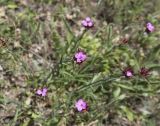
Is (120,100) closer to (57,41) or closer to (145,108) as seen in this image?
(145,108)

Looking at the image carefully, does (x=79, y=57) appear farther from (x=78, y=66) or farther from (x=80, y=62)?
(x=78, y=66)

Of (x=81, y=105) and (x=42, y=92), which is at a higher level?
(x=42, y=92)

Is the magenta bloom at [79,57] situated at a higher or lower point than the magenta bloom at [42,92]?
higher

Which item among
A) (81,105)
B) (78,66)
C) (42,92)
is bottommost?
(81,105)

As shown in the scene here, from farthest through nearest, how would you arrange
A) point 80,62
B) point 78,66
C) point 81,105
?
point 78,66 → point 81,105 → point 80,62

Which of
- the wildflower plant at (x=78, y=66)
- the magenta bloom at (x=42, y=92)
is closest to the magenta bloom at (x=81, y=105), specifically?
the wildflower plant at (x=78, y=66)

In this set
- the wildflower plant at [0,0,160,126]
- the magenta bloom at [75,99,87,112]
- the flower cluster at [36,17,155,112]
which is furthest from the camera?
the wildflower plant at [0,0,160,126]

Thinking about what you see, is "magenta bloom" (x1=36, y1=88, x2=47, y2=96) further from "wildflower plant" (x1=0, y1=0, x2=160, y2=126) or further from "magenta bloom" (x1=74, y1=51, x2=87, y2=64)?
"magenta bloom" (x1=74, y1=51, x2=87, y2=64)

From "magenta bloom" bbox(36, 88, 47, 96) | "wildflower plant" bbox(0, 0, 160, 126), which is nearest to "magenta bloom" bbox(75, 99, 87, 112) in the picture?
"wildflower plant" bbox(0, 0, 160, 126)

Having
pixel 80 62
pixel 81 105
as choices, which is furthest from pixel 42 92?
pixel 80 62

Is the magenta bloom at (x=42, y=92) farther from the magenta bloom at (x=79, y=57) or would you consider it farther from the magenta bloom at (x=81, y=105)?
the magenta bloom at (x=79, y=57)

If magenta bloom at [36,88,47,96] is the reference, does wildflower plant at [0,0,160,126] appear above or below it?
above
